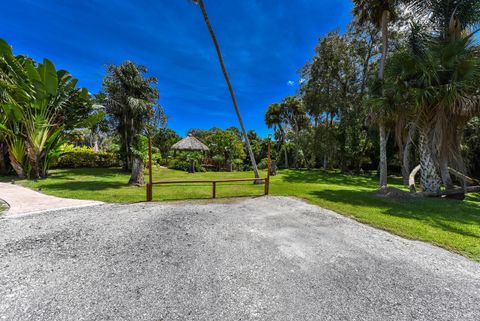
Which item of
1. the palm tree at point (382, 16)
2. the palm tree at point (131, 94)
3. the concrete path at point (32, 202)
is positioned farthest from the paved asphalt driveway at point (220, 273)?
the palm tree at point (131, 94)

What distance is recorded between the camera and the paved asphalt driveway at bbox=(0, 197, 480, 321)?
2.18 metres

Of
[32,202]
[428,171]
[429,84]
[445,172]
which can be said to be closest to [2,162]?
[32,202]

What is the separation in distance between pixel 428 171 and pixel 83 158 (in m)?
28.3

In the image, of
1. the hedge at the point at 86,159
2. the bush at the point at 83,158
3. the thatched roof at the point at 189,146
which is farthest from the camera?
the thatched roof at the point at 189,146

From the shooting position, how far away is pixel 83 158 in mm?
18516

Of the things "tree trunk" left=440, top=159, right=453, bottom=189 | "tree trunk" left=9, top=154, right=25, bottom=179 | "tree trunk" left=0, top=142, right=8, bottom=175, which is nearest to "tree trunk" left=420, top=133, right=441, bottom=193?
"tree trunk" left=440, top=159, right=453, bottom=189

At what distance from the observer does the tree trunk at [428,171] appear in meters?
8.77

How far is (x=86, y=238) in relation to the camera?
391cm

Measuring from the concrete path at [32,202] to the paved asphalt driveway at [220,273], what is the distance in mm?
938

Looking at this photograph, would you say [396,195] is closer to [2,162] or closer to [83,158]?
[2,162]

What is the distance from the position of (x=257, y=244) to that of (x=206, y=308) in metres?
1.84

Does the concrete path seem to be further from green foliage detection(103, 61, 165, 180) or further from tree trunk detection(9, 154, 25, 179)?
green foliage detection(103, 61, 165, 180)

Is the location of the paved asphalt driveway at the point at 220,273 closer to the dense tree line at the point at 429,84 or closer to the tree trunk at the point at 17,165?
the dense tree line at the point at 429,84

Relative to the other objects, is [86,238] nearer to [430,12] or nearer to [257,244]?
[257,244]
